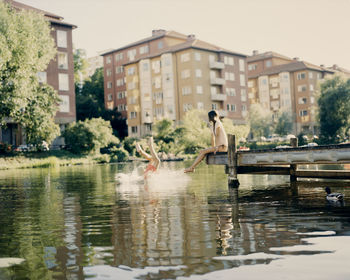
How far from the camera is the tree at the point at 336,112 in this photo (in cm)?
6675

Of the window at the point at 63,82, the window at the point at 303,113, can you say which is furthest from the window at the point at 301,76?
the window at the point at 63,82

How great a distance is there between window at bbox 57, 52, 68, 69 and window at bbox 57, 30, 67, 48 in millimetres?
1189

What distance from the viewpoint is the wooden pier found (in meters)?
13.3

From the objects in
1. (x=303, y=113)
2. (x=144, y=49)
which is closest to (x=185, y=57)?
(x=144, y=49)

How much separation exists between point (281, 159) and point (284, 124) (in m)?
79.3

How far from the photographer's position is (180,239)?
7168 millimetres

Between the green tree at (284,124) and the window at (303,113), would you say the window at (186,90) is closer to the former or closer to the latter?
the green tree at (284,124)

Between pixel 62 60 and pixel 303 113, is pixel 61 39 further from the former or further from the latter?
pixel 303 113

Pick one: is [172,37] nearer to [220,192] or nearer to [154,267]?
[220,192]

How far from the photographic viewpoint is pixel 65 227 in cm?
870

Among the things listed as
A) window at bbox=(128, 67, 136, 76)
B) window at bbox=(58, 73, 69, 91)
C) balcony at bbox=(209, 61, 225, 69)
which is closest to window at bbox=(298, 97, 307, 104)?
balcony at bbox=(209, 61, 225, 69)

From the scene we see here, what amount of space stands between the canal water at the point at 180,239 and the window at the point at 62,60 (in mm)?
55807

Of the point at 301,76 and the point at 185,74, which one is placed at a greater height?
the point at 301,76

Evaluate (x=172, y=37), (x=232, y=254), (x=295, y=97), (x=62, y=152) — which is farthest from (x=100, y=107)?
(x=232, y=254)
